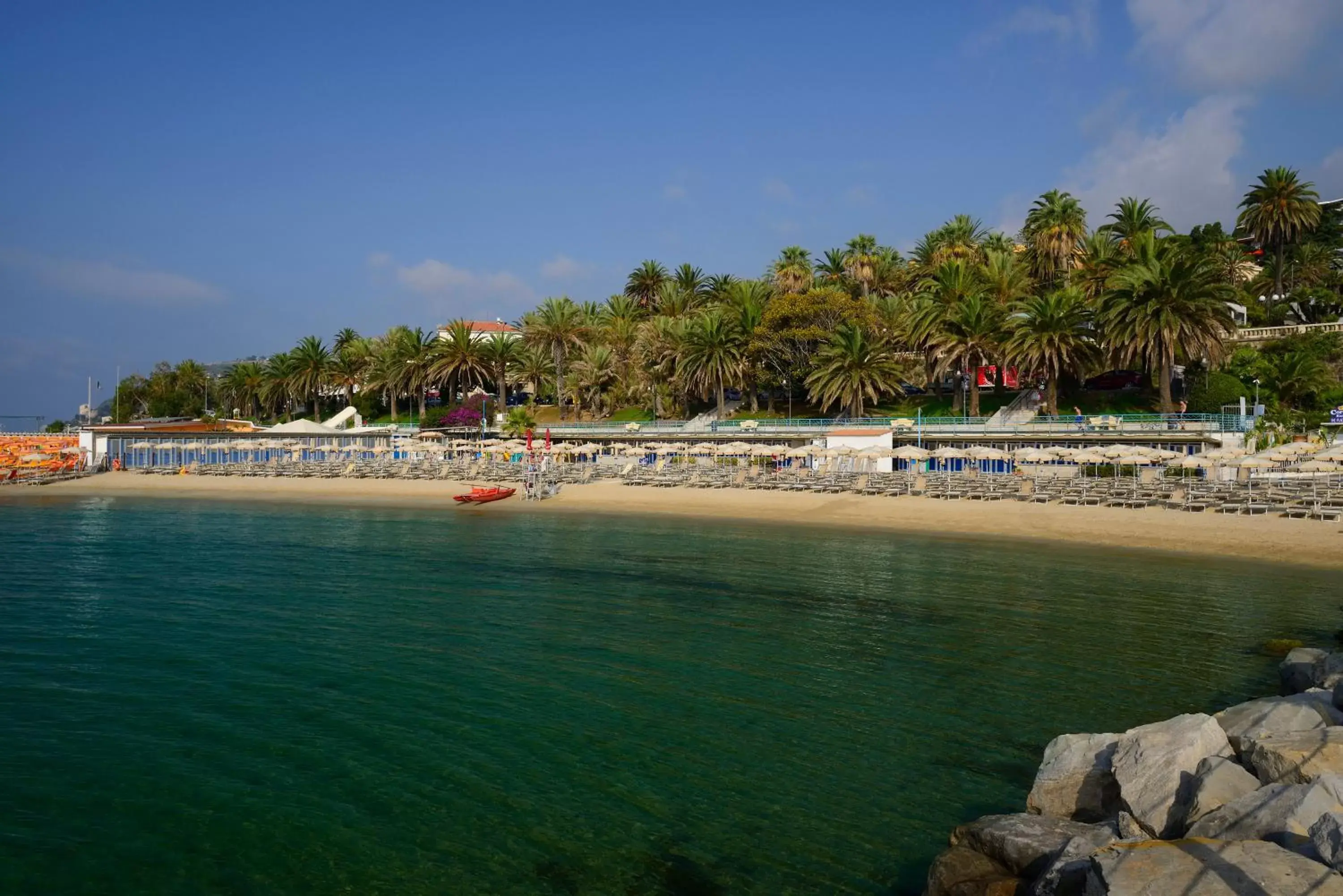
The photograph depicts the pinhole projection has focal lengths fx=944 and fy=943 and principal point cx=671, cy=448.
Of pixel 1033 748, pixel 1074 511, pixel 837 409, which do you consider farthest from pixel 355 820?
pixel 837 409

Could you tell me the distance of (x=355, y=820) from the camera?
1069cm

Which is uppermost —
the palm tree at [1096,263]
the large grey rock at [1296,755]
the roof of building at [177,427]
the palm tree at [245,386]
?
the palm tree at [1096,263]

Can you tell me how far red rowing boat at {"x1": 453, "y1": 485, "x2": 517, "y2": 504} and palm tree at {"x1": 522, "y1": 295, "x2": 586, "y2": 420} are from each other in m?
33.1

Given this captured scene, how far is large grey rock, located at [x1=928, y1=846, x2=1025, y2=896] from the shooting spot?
332 inches

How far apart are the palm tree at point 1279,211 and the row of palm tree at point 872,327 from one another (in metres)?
0.12

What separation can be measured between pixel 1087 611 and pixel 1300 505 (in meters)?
17.0


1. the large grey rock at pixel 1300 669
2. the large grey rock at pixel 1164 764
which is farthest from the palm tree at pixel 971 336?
the large grey rock at pixel 1164 764

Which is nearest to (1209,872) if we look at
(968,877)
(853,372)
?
(968,877)

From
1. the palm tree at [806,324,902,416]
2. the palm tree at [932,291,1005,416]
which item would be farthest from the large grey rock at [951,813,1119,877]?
the palm tree at [932,291,1005,416]

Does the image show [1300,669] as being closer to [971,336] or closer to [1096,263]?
[971,336]

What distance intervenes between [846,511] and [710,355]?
3349 centimetres

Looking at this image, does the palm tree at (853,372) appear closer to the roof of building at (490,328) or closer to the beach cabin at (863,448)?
the beach cabin at (863,448)

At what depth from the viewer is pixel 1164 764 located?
9508 millimetres

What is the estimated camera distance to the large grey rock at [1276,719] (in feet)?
33.1
